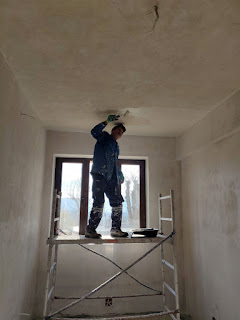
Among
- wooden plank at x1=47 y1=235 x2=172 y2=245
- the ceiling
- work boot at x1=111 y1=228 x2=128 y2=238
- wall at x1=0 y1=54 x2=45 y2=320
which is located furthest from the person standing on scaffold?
wall at x1=0 y1=54 x2=45 y2=320

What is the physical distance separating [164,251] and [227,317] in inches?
43.4

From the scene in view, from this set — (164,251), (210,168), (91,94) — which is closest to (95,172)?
(91,94)

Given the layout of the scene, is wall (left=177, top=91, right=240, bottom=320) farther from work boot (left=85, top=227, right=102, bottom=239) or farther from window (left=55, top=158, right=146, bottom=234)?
work boot (left=85, top=227, right=102, bottom=239)

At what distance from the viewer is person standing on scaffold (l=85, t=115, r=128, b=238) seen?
258 centimetres

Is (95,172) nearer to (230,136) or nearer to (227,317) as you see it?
(230,136)

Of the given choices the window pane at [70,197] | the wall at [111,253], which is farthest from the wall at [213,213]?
the window pane at [70,197]

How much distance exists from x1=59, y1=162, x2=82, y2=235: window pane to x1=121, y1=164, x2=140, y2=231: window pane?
2.15 feet

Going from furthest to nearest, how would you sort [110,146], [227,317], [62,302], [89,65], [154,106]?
[62,302], [110,146], [154,106], [227,317], [89,65]

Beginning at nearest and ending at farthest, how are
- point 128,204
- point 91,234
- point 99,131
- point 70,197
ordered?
point 91,234 → point 99,131 → point 70,197 → point 128,204

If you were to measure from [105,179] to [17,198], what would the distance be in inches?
36.0

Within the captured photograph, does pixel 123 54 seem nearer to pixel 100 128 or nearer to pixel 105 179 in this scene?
pixel 100 128

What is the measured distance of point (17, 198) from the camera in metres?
2.19

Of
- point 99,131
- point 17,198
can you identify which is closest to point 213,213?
point 99,131

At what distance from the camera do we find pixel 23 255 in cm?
243
